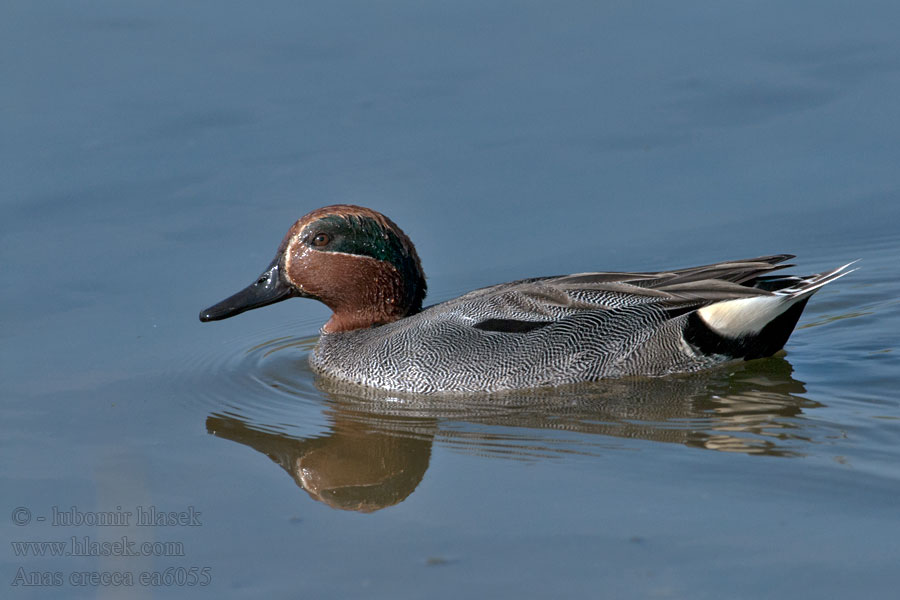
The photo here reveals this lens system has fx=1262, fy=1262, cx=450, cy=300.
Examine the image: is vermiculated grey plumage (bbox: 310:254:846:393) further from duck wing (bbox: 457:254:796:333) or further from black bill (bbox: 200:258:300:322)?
black bill (bbox: 200:258:300:322)

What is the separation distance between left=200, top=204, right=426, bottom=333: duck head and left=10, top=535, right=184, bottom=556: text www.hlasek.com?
2.72 metres

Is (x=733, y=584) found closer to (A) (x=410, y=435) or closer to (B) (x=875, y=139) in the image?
(A) (x=410, y=435)

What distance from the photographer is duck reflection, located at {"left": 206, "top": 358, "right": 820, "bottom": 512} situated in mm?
6762

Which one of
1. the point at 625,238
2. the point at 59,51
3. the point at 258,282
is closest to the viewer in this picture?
the point at 258,282

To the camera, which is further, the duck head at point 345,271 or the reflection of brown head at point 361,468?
the duck head at point 345,271

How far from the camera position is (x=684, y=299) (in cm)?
804

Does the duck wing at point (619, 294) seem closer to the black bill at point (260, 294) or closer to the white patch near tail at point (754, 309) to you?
the white patch near tail at point (754, 309)

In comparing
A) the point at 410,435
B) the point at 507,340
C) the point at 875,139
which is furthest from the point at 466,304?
the point at 875,139

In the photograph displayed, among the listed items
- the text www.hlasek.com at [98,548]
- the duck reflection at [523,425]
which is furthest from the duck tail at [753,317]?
the text www.hlasek.com at [98,548]

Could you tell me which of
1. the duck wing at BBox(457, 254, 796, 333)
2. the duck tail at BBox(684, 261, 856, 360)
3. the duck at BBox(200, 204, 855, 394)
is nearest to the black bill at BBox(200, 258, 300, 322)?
the duck at BBox(200, 204, 855, 394)

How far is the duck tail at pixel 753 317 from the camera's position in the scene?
316 inches

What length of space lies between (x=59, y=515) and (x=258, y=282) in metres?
2.74

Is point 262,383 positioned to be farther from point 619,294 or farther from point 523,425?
point 619,294

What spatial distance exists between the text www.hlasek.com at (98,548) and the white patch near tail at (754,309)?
3826mm
